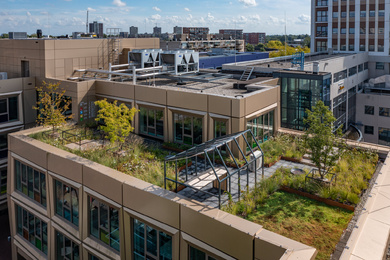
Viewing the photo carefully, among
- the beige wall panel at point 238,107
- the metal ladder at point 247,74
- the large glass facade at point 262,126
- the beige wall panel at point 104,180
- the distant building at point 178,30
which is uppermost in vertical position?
the distant building at point 178,30

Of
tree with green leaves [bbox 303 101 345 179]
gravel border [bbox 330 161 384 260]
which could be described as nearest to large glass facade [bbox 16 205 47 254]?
tree with green leaves [bbox 303 101 345 179]

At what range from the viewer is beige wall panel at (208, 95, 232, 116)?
810 inches

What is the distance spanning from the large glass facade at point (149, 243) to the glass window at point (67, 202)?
4954mm

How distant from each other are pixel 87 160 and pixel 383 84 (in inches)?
2074

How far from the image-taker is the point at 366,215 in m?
14.0

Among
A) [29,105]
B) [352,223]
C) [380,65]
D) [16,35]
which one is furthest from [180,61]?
[380,65]

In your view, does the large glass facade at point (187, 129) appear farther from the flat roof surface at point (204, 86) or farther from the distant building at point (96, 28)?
the distant building at point (96, 28)

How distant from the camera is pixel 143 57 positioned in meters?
30.2

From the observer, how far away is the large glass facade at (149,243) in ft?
49.0

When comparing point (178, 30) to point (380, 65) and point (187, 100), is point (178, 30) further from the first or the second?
point (187, 100)

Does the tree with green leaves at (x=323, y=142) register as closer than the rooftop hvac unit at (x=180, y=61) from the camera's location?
Yes

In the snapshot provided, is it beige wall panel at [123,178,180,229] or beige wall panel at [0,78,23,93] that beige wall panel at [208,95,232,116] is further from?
beige wall panel at [0,78,23,93]

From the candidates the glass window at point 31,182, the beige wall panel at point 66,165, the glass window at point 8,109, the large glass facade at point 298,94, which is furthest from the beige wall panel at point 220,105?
the glass window at point 8,109

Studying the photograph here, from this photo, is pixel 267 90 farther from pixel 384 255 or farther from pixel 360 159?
pixel 384 255
